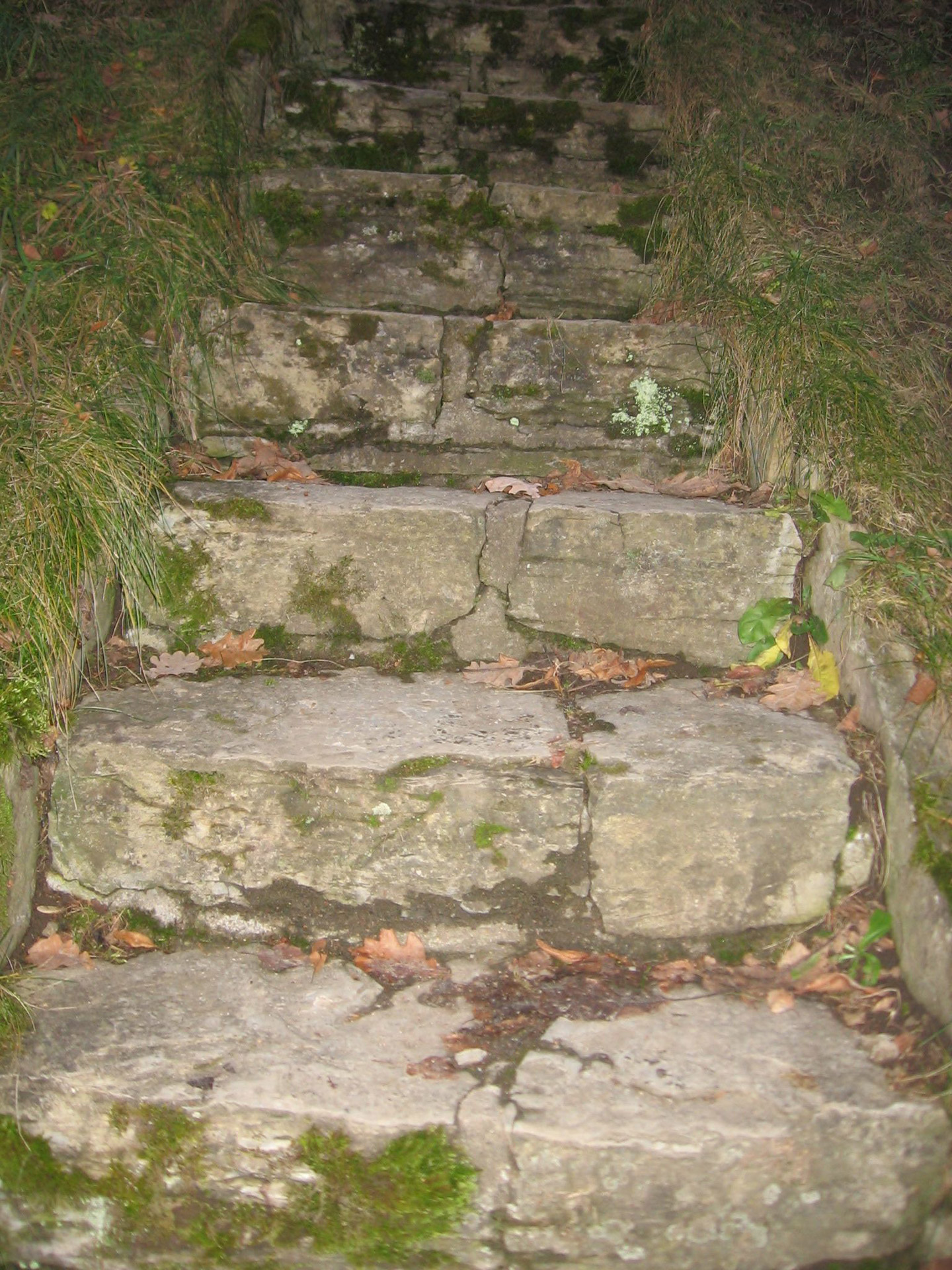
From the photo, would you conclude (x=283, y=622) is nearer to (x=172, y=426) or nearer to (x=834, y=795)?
(x=172, y=426)

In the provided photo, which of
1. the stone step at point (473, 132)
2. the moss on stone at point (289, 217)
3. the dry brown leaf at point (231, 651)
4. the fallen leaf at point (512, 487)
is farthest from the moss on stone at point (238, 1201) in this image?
the stone step at point (473, 132)

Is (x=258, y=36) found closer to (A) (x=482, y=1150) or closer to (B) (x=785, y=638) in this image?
(B) (x=785, y=638)

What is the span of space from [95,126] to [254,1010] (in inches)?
114

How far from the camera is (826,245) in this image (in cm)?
285

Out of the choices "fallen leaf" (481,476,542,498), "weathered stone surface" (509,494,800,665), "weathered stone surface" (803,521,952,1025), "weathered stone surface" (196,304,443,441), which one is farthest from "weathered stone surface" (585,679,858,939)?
"weathered stone surface" (196,304,443,441)

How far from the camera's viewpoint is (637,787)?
188cm

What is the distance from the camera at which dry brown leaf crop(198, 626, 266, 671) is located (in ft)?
7.60

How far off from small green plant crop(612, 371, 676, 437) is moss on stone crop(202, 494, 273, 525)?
1.16 meters

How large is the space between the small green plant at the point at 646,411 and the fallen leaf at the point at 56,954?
2.09m

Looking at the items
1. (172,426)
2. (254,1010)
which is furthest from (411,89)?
(254,1010)

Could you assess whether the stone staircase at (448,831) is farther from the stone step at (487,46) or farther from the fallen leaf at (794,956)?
the stone step at (487,46)

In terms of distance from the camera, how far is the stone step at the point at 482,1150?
59.4 inches

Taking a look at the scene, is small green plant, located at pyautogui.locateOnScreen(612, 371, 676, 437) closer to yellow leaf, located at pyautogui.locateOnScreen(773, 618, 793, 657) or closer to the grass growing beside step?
the grass growing beside step

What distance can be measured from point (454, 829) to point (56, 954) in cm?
90
